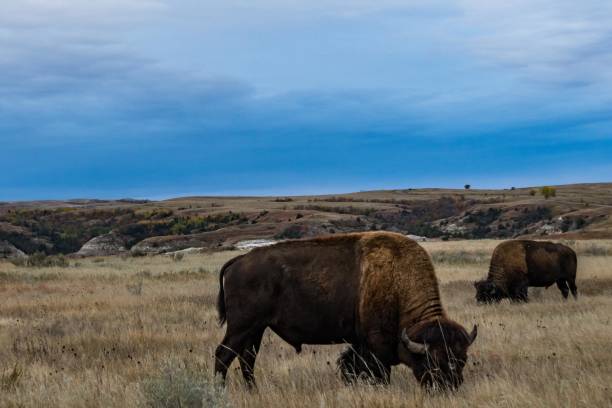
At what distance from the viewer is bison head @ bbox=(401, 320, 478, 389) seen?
22.0ft

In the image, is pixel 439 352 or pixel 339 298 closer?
pixel 439 352

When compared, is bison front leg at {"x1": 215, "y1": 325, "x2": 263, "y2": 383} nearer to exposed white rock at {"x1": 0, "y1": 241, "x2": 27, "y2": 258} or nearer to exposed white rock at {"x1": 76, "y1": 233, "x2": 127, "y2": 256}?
exposed white rock at {"x1": 0, "y1": 241, "x2": 27, "y2": 258}

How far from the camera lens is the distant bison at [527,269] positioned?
58.1 ft

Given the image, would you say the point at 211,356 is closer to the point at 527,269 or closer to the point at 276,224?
the point at 527,269

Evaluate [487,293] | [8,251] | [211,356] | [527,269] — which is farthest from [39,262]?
[211,356]

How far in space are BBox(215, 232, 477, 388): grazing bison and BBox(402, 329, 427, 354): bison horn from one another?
26cm

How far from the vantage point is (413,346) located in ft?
22.6

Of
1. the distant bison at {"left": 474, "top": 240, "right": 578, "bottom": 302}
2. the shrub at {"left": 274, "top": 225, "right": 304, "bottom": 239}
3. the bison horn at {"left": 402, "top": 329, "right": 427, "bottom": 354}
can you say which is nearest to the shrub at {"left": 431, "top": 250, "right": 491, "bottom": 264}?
the distant bison at {"left": 474, "top": 240, "right": 578, "bottom": 302}

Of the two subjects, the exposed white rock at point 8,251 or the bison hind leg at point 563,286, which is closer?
the bison hind leg at point 563,286

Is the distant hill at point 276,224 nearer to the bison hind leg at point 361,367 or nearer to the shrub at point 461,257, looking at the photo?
the shrub at point 461,257

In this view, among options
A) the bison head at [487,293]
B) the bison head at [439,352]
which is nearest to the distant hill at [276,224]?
the bison head at [487,293]

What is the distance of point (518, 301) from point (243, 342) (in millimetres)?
10878

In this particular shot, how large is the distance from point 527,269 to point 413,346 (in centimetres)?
1222

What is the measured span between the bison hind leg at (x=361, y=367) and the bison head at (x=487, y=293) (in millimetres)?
9588
